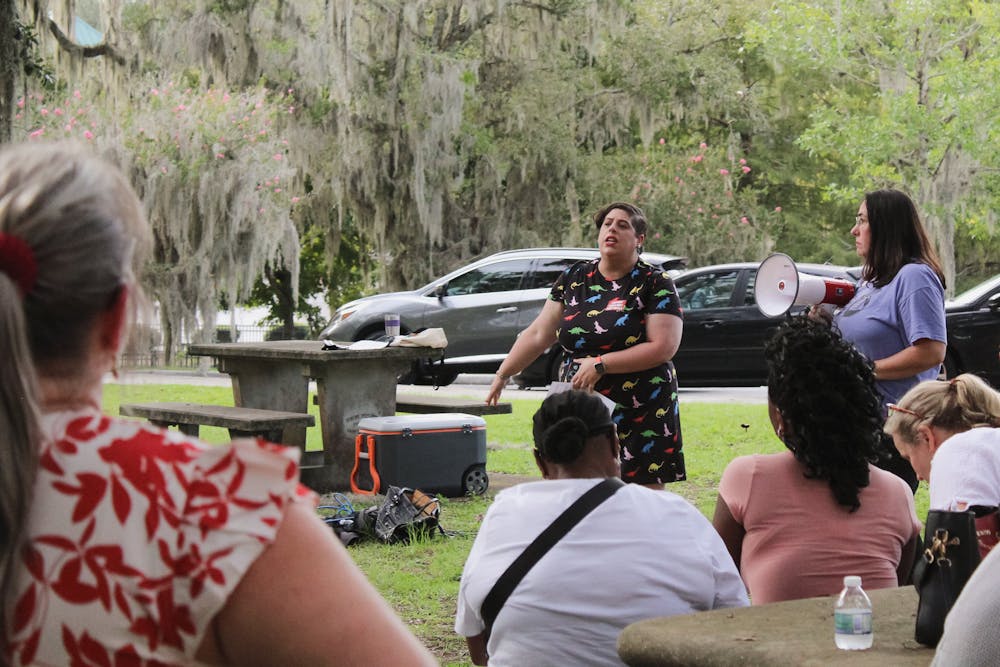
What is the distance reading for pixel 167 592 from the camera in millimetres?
1132

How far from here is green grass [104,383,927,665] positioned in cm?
506

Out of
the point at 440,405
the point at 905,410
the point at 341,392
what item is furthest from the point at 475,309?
the point at 905,410

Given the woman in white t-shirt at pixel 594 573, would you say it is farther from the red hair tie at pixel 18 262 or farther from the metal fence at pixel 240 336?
the metal fence at pixel 240 336

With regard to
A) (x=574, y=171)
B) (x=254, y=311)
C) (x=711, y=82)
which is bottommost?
(x=254, y=311)

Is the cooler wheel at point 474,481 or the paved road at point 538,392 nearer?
the cooler wheel at point 474,481

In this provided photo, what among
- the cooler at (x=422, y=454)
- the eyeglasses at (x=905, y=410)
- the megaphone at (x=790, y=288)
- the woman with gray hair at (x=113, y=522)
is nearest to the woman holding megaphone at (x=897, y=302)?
the megaphone at (x=790, y=288)

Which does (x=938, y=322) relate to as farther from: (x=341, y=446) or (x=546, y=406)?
(x=341, y=446)

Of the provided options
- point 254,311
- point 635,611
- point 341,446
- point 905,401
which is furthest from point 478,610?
point 254,311

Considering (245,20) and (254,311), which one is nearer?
(245,20)

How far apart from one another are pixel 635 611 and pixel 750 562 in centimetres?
48

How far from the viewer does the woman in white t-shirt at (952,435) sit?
10.3 ft

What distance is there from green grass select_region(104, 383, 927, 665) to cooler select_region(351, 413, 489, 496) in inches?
5.3

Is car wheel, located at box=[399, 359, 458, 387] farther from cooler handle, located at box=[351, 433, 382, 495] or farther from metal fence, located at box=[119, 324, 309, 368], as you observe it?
cooler handle, located at box=[351, 433, 382, 495]

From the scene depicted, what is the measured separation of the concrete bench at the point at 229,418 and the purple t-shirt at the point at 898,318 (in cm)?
399
